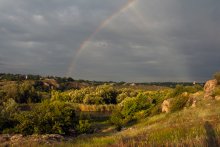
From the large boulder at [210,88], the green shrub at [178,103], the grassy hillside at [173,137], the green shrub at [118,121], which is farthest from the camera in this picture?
the green shrub at [118,121]

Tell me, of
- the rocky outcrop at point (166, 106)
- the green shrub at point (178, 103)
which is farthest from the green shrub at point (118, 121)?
the green shrub at point (178, 103)

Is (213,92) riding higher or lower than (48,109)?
higher

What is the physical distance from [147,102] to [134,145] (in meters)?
51.0

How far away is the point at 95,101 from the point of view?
104m

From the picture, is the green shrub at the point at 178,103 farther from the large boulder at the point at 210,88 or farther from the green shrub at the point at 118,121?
the green shrub at the point at 118,121

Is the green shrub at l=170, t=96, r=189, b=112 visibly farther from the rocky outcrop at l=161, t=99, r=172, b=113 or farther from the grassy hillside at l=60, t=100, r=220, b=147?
the grassy hillside at l=60, t=100, r=220, b=147

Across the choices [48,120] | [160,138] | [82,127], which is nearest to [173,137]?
[160,138]

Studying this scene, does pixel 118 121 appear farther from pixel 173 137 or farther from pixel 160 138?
pixel 173 137

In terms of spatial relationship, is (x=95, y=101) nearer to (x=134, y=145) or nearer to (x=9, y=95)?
(x=9, y=95)

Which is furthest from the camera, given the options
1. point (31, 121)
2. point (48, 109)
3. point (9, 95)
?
point (9, 95)

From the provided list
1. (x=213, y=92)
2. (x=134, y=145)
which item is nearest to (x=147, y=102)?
(x=213, y=92)

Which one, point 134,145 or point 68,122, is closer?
point 134,145

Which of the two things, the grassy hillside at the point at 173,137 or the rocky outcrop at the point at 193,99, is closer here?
the grassy hillside at the point at 173,137

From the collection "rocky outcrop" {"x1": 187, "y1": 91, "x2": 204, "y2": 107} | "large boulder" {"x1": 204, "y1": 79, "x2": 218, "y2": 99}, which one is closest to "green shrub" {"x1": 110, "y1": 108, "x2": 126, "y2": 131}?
"rocky outcrop" {"x1": 187, "y1": 91, "x2": 204, "y2": 107}
